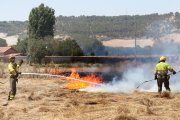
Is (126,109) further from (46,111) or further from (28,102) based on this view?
(28,102)

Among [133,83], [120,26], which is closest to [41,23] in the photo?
[133,83]

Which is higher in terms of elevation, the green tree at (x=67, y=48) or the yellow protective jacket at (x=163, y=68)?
the green tree at (x=67, y=48)

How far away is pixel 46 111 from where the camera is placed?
50.6ft

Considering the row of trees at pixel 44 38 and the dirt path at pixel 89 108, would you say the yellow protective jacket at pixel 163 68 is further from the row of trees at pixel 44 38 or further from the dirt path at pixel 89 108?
the row of trees at pixel 44 38

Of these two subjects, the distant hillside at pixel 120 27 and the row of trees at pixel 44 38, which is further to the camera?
the distant hillside at pixel 120 27

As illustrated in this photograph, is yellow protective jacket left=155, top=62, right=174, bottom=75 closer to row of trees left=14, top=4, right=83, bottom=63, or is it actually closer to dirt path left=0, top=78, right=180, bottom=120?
dirt path left=0, top=78, right=180, bottom=120

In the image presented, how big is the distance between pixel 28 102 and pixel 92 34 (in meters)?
154

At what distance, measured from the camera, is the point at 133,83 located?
2652 centimetres

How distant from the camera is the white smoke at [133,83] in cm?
2317

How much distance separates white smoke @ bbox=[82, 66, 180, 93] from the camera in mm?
23172

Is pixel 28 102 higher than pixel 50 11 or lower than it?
Result: lower

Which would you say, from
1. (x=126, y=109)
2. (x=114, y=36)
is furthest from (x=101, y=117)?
(x=114, y=36)

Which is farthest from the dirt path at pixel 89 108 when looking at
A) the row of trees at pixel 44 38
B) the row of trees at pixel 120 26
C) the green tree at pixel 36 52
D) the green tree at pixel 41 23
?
the row of trees at pixel 120 26

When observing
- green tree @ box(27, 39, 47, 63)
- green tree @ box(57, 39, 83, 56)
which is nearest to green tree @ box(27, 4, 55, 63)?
green tree @ box(57, 39, 83, 56)
